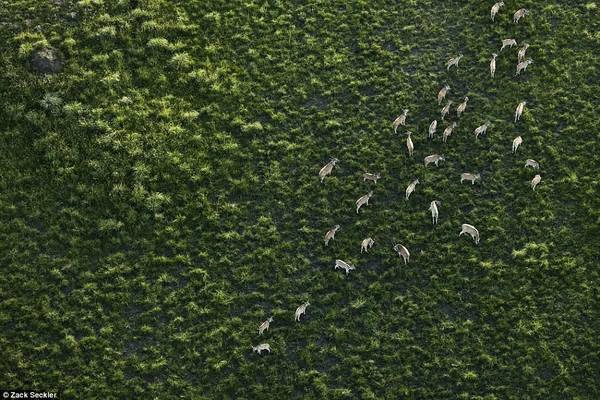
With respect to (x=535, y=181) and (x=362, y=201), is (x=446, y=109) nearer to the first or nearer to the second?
(x=535, y=181)

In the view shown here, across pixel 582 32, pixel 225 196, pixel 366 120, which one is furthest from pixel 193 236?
pixel 582 32

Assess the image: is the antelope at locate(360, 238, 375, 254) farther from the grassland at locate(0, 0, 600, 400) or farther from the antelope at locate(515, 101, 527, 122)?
the antelope at locate(515, 101, 527, 122)

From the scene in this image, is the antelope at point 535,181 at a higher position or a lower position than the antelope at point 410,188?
lower

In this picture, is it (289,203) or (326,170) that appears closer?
(289,203)

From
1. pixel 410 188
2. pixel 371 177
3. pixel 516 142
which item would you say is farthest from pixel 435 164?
pixel 516 142

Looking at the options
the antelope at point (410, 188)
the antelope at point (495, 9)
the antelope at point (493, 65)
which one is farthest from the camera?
the antelope at point (495, 9)

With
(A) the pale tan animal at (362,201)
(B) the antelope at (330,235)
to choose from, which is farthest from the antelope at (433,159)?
(B) the antelope at (330,235)

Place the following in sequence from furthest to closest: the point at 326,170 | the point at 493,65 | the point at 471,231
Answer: the point at 493,65, the point at 326,170, the point at 471,231

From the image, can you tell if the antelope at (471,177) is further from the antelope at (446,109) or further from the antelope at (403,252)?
the antelope at (403,252)

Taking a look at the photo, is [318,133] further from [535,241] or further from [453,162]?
[535,241]
